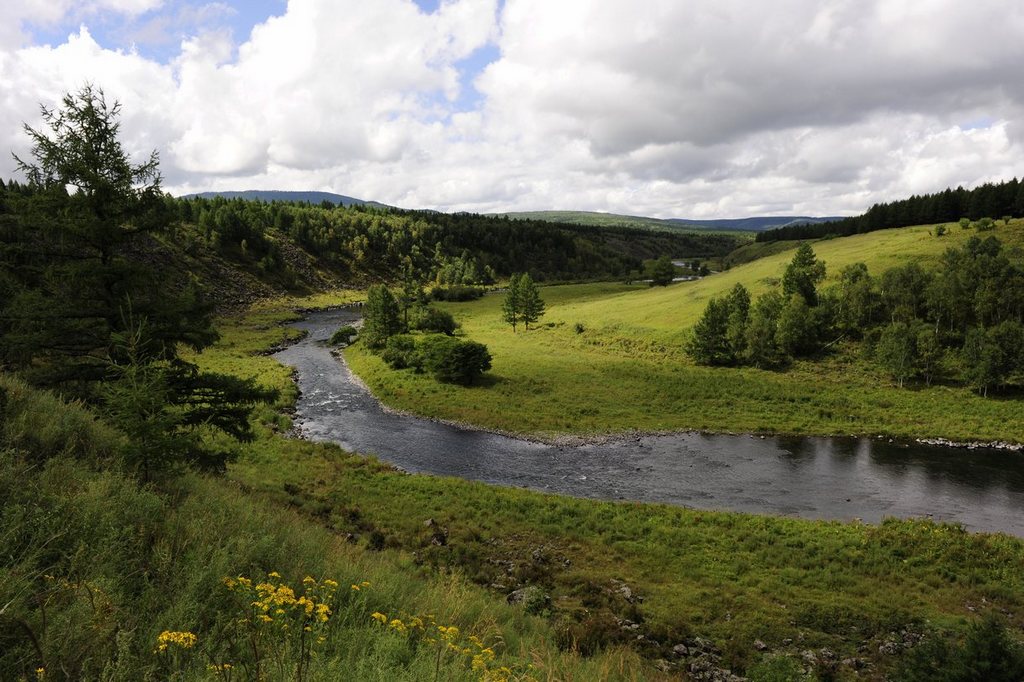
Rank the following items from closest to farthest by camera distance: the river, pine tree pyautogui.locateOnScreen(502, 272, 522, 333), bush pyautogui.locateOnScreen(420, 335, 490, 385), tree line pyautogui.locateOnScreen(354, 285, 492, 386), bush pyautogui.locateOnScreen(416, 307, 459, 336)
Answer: the river
bush pyautogui.locateOnScreen(420, 335, 490, 385)
tree line pyautogui.locateOnScreen(354, 285, 492, 386)
bush pyautogui.locateOnScreen(416, 307, 459, 336)
pine tree pyautogui.locateOnScreen(502, 272, 522, 333)

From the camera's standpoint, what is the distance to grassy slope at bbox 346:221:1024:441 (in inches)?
1806

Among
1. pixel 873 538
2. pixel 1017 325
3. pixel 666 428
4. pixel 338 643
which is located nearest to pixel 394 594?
pixel 338 643

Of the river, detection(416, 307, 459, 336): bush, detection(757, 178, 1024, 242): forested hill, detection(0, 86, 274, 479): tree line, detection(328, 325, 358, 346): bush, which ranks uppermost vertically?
detection(757, 178, 1024, 242): forested hill

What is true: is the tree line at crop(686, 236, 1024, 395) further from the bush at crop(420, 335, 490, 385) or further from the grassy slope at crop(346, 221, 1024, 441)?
the bush at crop(420, 335, 490, 385)

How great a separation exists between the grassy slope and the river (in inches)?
119

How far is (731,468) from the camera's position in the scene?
123 feet

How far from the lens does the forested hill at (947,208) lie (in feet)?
322

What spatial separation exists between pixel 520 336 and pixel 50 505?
80.0m

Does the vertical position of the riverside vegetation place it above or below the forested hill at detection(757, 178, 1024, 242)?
below

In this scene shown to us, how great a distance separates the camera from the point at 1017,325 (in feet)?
162

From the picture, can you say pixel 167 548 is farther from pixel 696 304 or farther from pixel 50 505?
pixel 696 304

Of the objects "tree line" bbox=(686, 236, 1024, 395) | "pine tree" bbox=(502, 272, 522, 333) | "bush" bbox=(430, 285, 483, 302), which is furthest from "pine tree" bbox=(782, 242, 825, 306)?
"bush" bbox=(430, 285, 483, 302)

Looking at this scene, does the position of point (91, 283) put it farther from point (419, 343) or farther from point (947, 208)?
point (947, 208)

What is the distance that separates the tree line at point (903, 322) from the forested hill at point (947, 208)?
39514 mm
